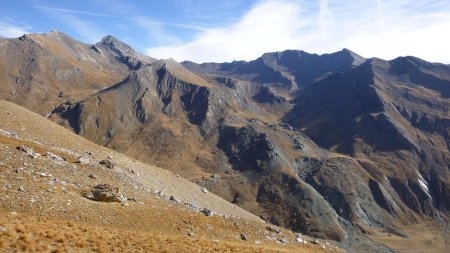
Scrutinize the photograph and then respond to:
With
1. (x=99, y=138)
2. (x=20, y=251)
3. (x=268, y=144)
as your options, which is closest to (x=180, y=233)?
(x=20, y=251)

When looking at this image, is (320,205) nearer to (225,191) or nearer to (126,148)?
(225,191)

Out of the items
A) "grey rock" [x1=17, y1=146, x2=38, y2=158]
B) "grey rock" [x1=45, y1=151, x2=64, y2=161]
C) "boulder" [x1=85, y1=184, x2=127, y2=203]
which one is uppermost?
"grey rock" [x1=17, y1=146, x2=38, y2=158]

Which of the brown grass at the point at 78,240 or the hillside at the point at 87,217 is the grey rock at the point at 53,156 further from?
the brown grass at the point at 78,240

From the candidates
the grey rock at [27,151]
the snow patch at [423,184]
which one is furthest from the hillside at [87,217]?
the snow patch at [423,184]

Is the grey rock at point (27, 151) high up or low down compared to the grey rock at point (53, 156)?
up

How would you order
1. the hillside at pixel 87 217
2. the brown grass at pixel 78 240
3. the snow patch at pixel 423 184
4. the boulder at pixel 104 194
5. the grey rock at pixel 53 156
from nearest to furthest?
the brown grass at pixel 78 240 < the hillside at pixel 87 217 < the boulder at pixel 104 194 < the grey rock at pixel 53 156 < the snow patch at pixel 423 184

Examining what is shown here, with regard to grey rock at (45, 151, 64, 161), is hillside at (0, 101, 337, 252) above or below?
below

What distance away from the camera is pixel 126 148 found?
189m

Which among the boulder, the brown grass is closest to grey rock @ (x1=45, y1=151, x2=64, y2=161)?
the boulder

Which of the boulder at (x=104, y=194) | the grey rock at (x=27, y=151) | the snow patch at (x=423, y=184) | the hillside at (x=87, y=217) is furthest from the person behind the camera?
the snow patch at (x=423, y=184)

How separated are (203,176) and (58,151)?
115 metres

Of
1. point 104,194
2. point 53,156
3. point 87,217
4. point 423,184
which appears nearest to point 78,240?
point 87,217

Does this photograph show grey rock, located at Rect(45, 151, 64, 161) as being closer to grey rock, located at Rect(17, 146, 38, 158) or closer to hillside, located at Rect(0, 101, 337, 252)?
hillside, located at Rect(0, 101, 337, 252)

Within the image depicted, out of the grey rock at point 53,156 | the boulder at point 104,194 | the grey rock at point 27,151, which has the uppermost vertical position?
the grey rock at point 27,151
